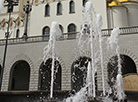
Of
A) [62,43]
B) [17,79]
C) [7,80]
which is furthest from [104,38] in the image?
[17,79]

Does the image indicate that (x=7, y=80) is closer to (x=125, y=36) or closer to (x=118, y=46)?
(x=118, y=46)

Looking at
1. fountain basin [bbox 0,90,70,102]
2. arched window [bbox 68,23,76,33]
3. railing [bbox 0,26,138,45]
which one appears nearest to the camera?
fountain basin [bbox 0,90,70,102]

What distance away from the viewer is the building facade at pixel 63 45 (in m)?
14.3

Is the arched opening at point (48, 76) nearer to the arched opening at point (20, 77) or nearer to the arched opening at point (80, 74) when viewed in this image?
the arched opening at point (80, 74)

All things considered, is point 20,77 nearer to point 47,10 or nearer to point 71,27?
point 71,27

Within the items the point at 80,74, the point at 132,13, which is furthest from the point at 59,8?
the point at 80,74

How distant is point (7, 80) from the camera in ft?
52.3

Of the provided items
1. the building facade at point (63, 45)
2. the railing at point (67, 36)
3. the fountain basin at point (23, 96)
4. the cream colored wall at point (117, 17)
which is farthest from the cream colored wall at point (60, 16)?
the fountain basin at point (23, 96)

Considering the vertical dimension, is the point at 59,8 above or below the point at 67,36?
above

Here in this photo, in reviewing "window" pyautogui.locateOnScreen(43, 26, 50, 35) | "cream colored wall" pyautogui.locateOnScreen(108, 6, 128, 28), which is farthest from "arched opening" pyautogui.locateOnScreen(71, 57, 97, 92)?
"window" pyautogui.locateOnScreen(43, 26, 50, 35)

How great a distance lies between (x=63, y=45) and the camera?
15.7m

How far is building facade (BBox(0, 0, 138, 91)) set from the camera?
1429 centimetres

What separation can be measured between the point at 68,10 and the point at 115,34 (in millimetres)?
9276

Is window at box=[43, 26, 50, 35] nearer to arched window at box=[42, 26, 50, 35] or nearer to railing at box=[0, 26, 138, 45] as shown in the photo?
arched window at box=[42, 26, 50, 35]
